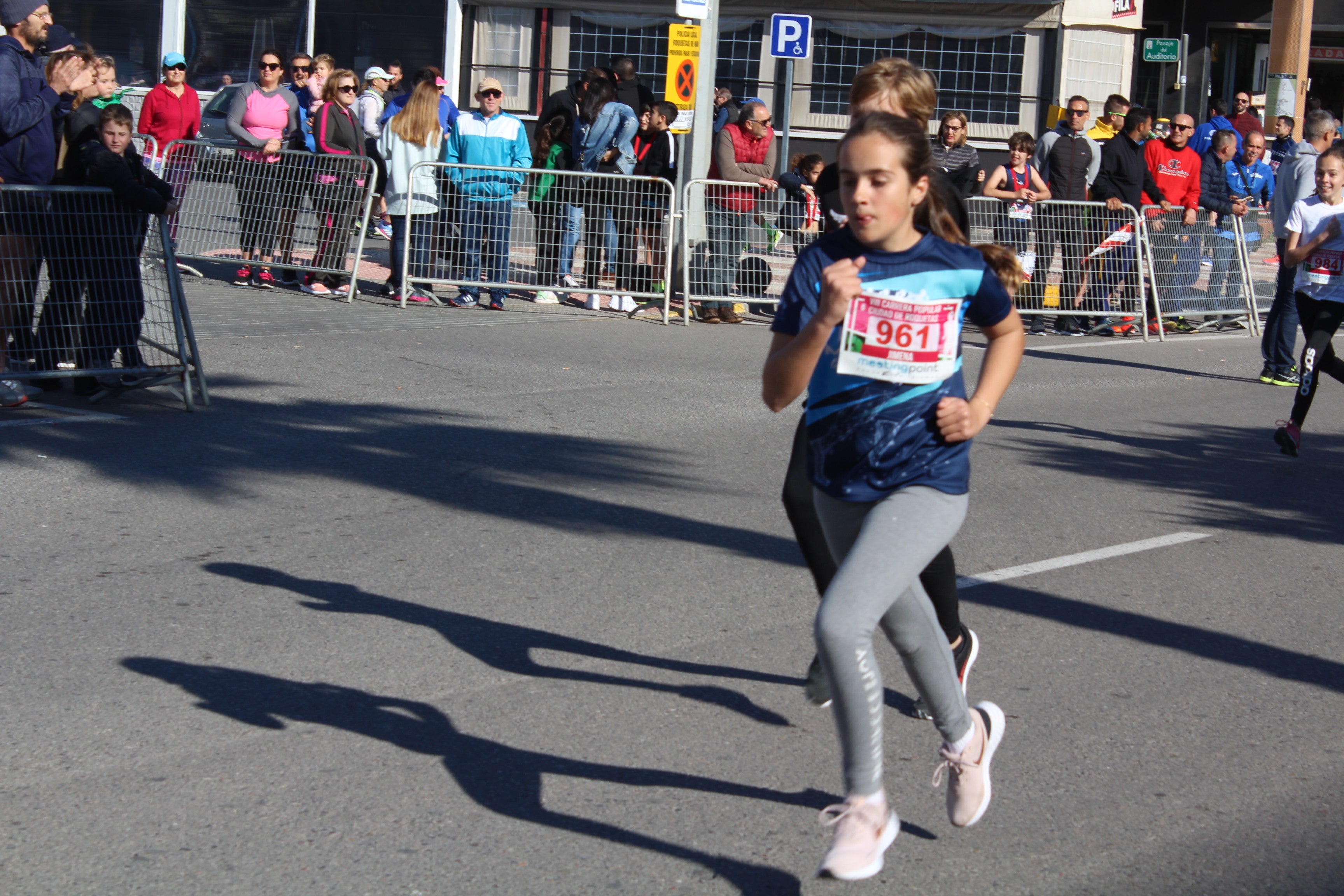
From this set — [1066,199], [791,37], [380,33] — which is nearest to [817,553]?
[1066,199]

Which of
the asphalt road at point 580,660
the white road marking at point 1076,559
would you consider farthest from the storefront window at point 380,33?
the white road marking at point 1076,559

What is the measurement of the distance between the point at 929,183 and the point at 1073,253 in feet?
33.7

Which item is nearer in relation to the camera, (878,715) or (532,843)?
(878,715)

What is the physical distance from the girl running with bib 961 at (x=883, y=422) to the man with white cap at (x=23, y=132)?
19.4 feet

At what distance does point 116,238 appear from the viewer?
27.0 feet

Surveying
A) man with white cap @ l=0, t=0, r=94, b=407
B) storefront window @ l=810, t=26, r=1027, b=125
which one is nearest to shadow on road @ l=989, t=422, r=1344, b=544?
man with white cap @ l=0, t=0, r=94, b=407

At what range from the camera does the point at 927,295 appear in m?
3.23

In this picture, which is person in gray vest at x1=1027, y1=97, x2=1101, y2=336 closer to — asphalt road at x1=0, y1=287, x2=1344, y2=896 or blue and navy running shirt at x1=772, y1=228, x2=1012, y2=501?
asphalt road at x1=0, y1=287, x2=1344, y2=896

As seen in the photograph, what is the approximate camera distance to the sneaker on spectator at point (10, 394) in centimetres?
815

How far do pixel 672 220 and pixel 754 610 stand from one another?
7.73 m

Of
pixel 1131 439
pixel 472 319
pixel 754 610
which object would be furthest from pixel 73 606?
pixel 472 319

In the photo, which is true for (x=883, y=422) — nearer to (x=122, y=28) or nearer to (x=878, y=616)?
(x=878, y=616)

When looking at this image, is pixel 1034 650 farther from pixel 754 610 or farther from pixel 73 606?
pixel 73 606

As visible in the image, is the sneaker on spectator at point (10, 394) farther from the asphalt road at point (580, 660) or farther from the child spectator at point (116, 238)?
the child spectator at point (116, 238)
